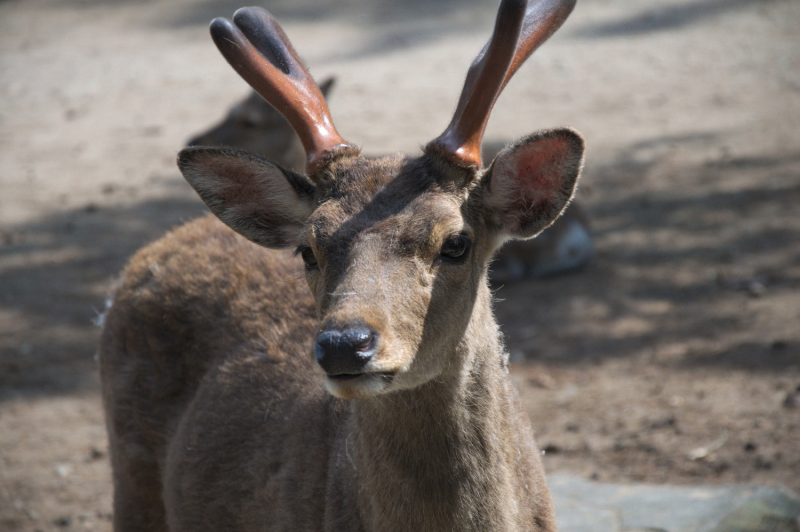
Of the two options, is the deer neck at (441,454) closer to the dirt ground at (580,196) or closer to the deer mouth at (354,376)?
the deer mouth at (354,376)

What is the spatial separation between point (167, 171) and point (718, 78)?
7.60 metres

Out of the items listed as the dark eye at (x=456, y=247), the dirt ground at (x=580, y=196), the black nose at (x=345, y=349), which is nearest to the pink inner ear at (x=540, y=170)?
the dark eye at (x=456, y=247)

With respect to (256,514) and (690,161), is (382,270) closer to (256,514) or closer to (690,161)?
(256,514)

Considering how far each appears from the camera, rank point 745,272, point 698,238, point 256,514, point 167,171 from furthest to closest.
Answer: point 167,171
point 698,238
point 745,272
point 256,514

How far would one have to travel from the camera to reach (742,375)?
5.32 m

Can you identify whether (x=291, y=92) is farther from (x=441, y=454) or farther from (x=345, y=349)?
(x=441, y=454)

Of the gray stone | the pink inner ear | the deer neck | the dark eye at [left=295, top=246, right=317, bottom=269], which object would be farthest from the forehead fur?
the gray stone

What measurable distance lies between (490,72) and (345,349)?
3.48 ft

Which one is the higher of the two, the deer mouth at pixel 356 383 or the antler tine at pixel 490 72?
the antler tine at pixel 490 72

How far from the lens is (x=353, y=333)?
7.18 ft

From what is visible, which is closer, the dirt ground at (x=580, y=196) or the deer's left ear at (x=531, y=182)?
the deer's left ear at (x=531, y=182)

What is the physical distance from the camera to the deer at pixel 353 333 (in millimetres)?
2531

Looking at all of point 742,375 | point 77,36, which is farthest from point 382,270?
point 77,36

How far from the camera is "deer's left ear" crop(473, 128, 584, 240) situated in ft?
8.95
